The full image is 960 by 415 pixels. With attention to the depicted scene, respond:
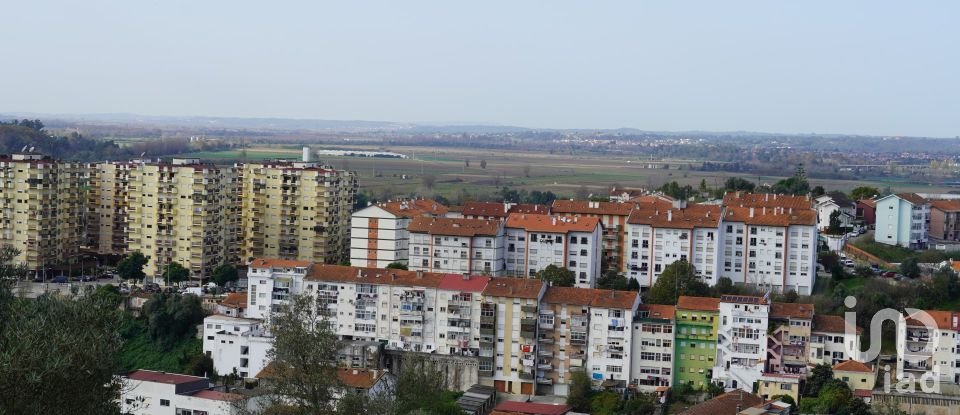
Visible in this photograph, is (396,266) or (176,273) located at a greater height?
(396,266)

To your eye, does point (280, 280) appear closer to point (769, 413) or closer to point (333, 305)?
point (333, 305)

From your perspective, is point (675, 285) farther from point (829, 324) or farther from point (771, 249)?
point (829, 324)

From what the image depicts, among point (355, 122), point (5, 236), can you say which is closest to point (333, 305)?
point (5, 236)

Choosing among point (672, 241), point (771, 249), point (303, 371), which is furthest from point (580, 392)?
point (303, 371)

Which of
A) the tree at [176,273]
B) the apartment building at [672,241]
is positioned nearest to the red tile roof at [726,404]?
the apartment building at [672,241]

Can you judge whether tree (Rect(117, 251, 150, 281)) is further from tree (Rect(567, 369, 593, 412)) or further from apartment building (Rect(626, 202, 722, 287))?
tree (Rect(567, 369, 593, 412))

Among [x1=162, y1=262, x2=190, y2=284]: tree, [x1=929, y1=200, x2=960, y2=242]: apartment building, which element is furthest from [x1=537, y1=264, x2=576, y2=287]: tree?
[x1=929, y1=200, x2=960, y2=242]: apartment building

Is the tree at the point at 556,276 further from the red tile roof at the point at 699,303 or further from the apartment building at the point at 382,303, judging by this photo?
the red tile roof at the point at 699,303
